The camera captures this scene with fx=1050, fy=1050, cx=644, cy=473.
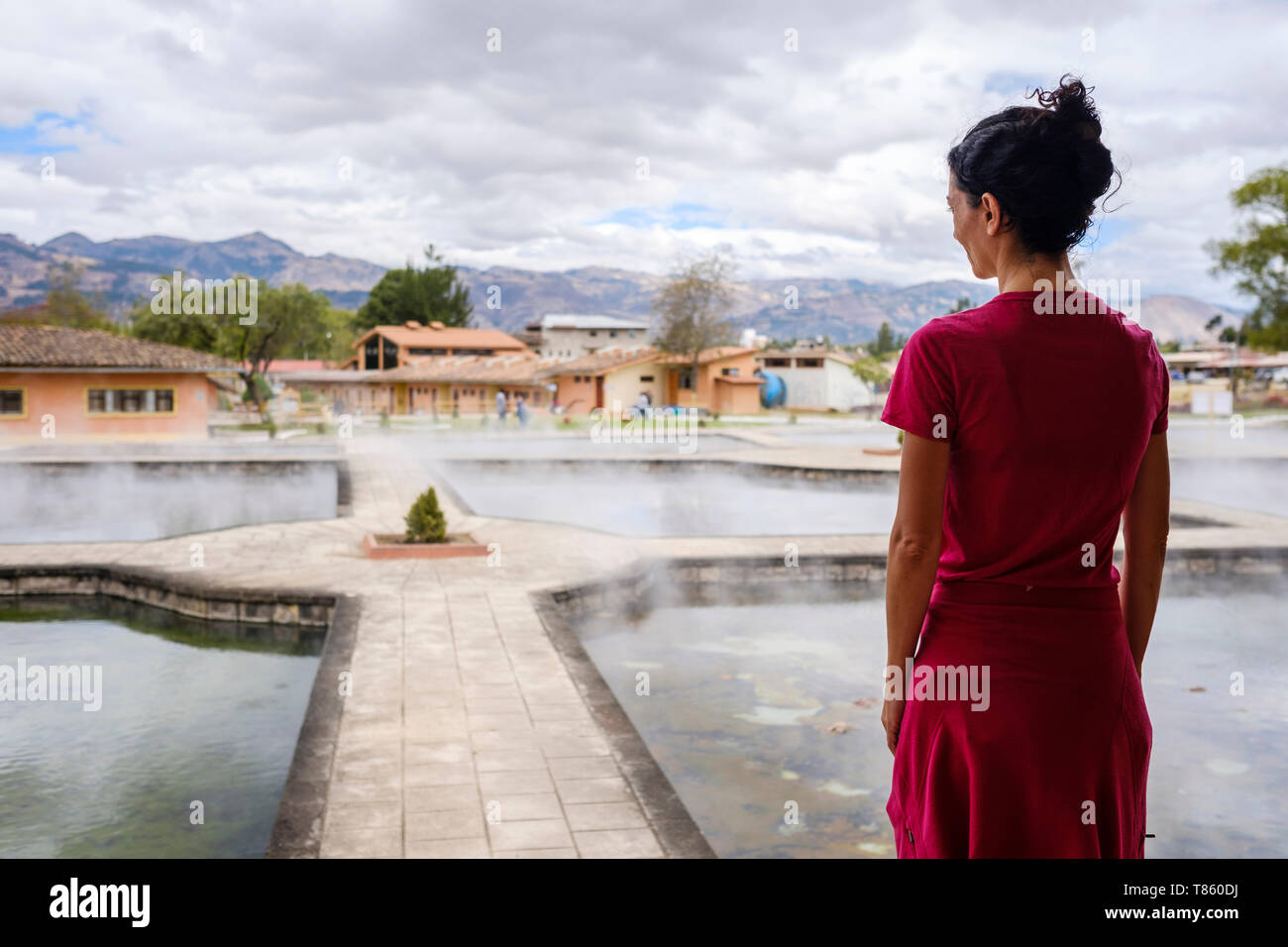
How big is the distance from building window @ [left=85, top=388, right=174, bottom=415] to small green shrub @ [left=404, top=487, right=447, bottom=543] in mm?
24395

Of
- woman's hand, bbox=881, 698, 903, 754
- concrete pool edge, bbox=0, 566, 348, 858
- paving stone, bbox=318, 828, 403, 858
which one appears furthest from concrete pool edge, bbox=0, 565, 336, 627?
woman's hand, bbox=881, 698, 903, 754

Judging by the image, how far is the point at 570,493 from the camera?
60.3 ft

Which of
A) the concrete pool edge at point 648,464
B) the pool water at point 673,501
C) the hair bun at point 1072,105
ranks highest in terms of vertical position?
the hair bun at point 1072,105

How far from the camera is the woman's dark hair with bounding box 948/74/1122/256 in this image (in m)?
1.65

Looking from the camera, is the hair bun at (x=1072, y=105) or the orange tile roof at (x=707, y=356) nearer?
the hair bun at (x=1072, y=105)

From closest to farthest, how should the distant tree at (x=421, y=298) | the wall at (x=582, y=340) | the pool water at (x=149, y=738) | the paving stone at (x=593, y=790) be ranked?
the paving stone at (x=593, y=790), the pool water at (x=149, y=738), the wall at (x=582, y=340), the distant tree at (x=421, y=298)

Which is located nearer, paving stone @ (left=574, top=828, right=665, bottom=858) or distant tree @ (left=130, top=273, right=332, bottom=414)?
paving stone @ (left=574, top=828, right=665, bottom=858)

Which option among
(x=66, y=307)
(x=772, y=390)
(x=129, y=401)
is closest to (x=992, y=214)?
(x=129, y=401)

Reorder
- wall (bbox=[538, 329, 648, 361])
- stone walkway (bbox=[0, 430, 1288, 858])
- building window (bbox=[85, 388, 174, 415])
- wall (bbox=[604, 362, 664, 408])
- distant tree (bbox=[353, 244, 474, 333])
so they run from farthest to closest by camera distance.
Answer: distant tree (bbox=[353, 244, 474, 333]), wall (bbox=[538, 329, 648, 361]), wall (bbox=[604, 362, 664, 408]), building window (bbox=[85, 388, 174, 415]), stone walkway (bbox=[0, 430, 1288, 858])

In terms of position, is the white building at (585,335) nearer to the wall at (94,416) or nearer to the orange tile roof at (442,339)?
the orange tile roof at (442,339)

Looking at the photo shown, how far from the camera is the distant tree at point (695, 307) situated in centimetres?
5019

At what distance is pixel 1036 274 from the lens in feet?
5.50

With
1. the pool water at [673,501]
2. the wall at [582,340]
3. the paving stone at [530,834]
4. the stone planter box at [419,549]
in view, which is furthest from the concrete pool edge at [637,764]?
the wall at [582,340]

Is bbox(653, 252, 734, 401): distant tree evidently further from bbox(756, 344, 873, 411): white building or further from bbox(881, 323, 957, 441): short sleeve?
bbox(881, 323, 957, 441): short sleeve
